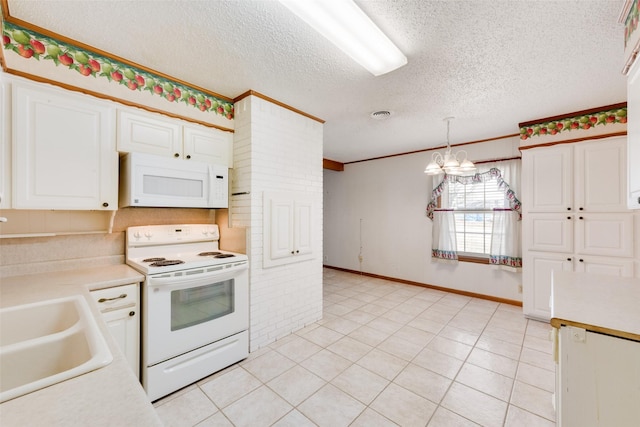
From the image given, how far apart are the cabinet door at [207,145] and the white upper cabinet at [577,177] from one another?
361 centimetres

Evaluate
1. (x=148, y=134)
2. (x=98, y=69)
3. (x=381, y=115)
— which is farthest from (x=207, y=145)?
(x=381, y=115)

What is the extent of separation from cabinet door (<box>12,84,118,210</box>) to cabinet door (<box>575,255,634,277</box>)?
15.2 feet

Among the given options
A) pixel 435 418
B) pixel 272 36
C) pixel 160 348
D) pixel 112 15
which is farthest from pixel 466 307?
pixel 112 15

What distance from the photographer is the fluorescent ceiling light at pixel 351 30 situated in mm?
1447

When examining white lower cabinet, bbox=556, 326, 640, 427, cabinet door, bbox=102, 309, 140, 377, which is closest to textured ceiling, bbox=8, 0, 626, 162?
white lower cabinet, bbox=556, 326, 640, 427

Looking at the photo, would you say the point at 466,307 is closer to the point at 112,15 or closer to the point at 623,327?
the point at 623,327

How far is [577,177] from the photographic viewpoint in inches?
119

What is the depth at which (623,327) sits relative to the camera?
1.14m

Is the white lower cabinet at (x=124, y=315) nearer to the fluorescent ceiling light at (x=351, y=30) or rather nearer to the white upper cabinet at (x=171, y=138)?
the white upper cabinet at (x=171, y=138)

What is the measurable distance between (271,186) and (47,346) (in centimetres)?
195

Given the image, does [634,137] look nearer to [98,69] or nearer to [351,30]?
[351,30]

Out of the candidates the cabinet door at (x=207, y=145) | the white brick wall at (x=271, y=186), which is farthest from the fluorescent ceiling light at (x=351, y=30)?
the cabinet door at (x=207, y=145)

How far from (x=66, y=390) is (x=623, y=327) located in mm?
1996

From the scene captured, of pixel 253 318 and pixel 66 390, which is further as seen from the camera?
pixel 253 318
